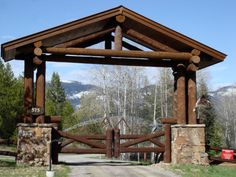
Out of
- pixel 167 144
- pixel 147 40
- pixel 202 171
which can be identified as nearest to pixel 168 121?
pixel 167 144

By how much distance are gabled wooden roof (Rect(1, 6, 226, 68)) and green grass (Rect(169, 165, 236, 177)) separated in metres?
4.30

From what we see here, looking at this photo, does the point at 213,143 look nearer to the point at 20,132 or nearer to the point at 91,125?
the point at 91,125

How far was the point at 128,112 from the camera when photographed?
46.3 metres

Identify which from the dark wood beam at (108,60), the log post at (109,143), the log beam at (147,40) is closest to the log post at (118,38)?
the log beam at (147,40)

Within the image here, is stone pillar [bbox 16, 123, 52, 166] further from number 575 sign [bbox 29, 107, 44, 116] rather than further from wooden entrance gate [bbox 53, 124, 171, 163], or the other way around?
wooden entrance gate [bbox 53, 124, 171, 163]

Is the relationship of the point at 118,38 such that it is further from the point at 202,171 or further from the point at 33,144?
the point at 202,171

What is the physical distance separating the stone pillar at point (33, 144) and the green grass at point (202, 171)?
14.7 feet

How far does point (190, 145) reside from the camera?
51.7ft

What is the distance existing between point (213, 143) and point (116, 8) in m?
27.6

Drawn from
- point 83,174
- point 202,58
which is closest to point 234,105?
point 202,58

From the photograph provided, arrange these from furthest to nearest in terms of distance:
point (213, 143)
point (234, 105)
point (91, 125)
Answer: point (234, 105) → point (91, 125) → point (213, 143)

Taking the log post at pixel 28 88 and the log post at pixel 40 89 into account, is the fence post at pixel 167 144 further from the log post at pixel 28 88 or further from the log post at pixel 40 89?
the log post at pixel 28 88

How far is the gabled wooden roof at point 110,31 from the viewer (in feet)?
49.7

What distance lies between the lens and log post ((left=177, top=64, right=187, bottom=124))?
A: 16172mm
